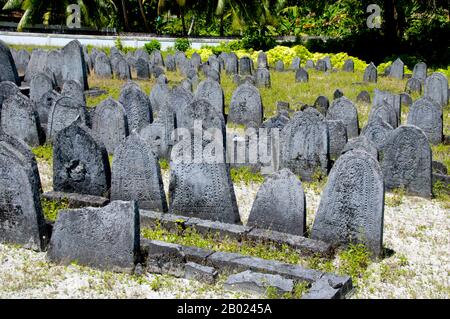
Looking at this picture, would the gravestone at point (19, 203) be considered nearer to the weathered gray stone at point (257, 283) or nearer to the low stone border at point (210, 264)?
the low stone border at point (210, 264)

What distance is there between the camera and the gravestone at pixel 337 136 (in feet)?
34.1

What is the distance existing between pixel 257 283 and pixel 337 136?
205 inches

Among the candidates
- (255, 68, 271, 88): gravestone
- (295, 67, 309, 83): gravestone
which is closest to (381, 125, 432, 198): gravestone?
(255, 68, 271, 88): gravestone

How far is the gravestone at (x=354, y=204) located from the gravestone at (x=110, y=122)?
4.77 metres

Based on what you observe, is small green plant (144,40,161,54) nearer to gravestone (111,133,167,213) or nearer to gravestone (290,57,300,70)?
gravestone (290,57,300,70)

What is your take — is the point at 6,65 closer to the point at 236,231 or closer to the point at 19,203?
the point at 19,203

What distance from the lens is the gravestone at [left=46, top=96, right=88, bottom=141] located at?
10.8 meters

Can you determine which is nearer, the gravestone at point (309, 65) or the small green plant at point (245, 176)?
the small green plant at point (245, 176)

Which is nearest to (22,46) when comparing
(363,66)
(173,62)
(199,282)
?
(173,62)

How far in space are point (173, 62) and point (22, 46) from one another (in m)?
11.6

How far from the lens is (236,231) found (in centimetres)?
704

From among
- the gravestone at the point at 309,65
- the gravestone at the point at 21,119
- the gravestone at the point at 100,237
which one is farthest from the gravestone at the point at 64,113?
the gravestone at the point at 309,65

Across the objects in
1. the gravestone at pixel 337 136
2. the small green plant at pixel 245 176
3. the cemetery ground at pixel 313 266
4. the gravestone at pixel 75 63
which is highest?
the gravestone at pixel 75 63
